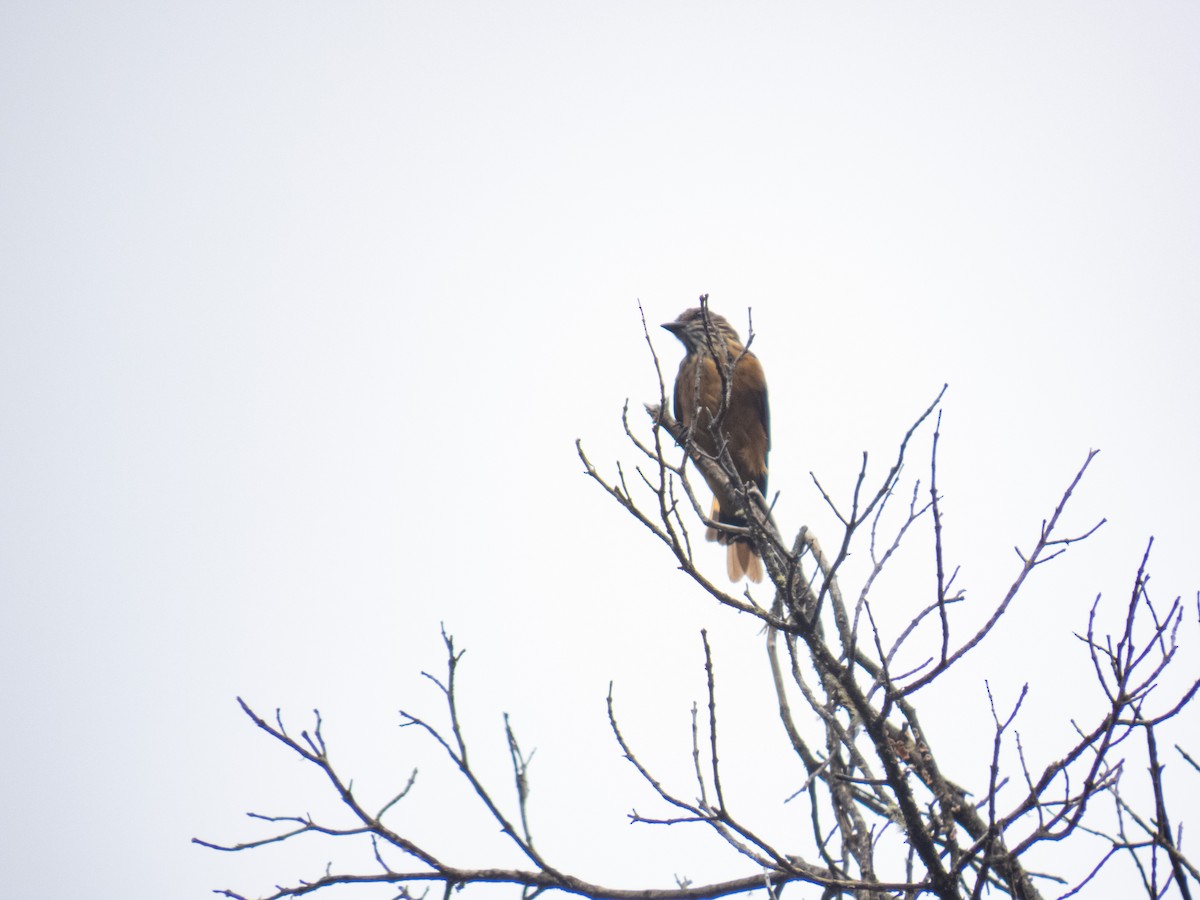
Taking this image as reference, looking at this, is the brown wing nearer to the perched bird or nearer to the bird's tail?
the perched bird

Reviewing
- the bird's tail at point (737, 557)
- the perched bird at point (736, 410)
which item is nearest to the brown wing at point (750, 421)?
the perched bird at point (736, 410)

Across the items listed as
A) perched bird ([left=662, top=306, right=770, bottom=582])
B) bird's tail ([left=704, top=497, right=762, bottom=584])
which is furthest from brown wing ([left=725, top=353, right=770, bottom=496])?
bird's tail ([left=704, top=497, right=762, bottom=584])

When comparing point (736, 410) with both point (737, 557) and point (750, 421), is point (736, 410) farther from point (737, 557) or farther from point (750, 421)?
point (737, 557)

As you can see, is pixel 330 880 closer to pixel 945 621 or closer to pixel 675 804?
pixel 675 804

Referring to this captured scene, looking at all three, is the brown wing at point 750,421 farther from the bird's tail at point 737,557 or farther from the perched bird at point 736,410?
the bird's tail at point 737,557

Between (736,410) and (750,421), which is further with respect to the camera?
(750,421)

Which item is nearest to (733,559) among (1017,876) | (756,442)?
(756,442)

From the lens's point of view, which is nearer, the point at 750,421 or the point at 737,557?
the point at 737,557

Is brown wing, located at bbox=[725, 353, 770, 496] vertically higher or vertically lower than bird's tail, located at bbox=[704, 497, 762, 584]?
higher

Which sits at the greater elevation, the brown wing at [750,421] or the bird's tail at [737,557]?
the brown wing at [750,421]

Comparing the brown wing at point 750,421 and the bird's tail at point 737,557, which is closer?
the bird's tail at point 737,557

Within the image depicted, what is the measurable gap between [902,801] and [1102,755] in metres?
0.36

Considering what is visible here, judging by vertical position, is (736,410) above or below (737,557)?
above

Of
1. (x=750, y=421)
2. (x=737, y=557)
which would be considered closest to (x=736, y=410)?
(x=750, y=421)
